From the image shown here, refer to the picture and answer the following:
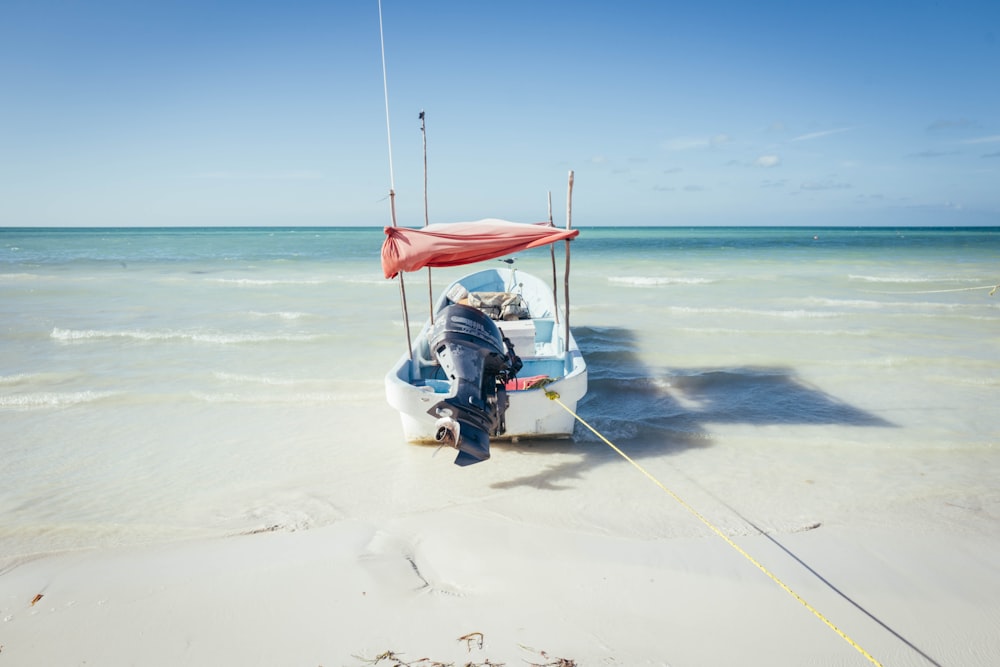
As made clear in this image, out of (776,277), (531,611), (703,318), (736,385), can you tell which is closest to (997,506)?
(736,385)

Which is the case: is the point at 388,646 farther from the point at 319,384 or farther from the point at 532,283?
the point at 532,283

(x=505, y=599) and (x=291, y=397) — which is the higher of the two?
(x=291, y=397)

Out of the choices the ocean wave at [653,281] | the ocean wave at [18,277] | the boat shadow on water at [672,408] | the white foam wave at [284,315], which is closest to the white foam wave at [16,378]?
the white foam wave at [284,315]

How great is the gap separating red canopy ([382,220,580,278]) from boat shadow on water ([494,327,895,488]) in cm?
217

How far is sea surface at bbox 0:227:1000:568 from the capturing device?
5.32m

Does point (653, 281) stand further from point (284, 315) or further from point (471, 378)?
point (471, 378)

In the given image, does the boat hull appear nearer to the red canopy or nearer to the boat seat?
the boat seat

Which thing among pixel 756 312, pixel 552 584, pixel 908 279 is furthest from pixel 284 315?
pixel 908 279

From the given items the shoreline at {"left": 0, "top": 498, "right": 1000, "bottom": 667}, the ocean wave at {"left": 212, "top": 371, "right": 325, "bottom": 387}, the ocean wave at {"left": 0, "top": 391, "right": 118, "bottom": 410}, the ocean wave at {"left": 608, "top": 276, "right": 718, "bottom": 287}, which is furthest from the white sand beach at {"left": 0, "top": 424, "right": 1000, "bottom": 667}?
the ocean wave at {"left": 608, "top": 276, "right": 718, "bottom": 287}

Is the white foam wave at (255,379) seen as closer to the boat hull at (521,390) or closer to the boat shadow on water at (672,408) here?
the boat hull at (521,390)

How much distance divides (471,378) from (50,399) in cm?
662

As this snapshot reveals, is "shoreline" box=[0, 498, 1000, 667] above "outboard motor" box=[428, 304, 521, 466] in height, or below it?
below

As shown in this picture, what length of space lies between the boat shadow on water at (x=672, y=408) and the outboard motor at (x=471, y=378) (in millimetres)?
777

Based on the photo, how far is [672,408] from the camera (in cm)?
796
